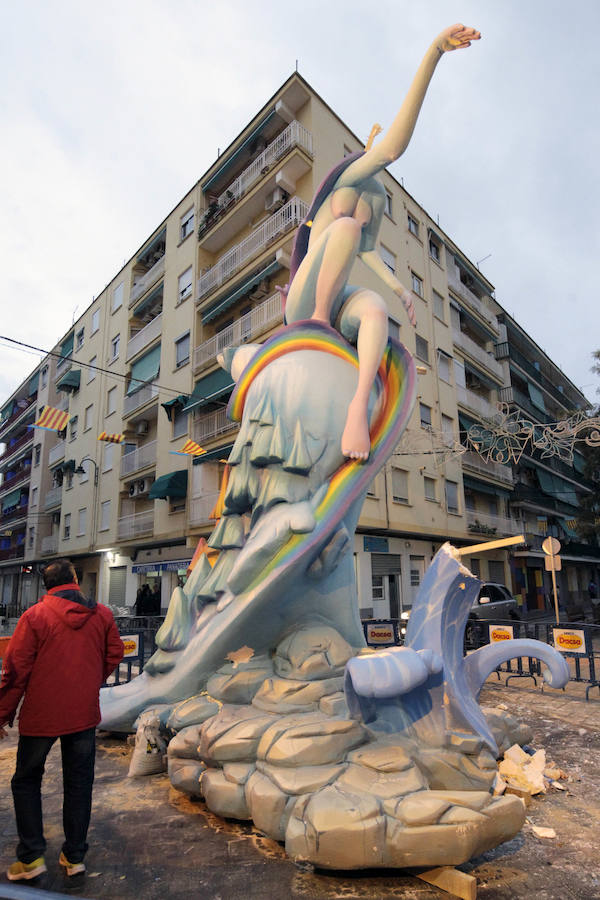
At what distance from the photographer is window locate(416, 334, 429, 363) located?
20.8m

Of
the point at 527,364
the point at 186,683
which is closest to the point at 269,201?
the point at 186,683

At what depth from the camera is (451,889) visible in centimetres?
271

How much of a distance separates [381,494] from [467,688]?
1337cm

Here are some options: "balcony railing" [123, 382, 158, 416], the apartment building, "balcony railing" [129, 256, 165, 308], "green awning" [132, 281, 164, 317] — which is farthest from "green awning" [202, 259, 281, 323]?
"balcony railing" [129, 256, 165, 308]

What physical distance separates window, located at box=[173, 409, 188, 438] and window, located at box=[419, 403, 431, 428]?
8.20 meters

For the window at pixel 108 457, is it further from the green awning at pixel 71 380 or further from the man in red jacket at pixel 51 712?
the man in red jacket at pixel 51 712

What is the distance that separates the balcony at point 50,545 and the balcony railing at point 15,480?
21.6ft

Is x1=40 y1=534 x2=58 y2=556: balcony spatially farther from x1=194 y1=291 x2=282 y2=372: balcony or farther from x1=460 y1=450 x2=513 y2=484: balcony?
x1=460 y1=450 x2=513 y2=484: balcony

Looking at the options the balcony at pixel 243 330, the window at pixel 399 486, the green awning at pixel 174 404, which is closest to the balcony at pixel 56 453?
the green awning at pixel 174 404

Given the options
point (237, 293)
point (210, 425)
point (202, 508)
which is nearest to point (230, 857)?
point (202, 508)

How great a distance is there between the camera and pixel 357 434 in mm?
4523

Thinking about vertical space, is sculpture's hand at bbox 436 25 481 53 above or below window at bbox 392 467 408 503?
above

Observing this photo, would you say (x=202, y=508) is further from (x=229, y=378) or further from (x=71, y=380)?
(x=71, y=380)

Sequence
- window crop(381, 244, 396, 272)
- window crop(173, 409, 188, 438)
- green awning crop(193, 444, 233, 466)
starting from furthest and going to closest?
1. window crop(173, 409, 188, 438)
2. window crop(381, 244, 396, 272)
3. green awning crop(193, 444, 233, 466)
